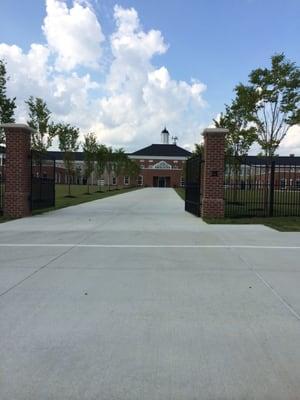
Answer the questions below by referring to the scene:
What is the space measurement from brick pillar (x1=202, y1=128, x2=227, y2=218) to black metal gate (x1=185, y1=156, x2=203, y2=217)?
484 millimetres

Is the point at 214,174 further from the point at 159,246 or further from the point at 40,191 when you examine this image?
the point at 40,191

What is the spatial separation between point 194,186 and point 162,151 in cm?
9399

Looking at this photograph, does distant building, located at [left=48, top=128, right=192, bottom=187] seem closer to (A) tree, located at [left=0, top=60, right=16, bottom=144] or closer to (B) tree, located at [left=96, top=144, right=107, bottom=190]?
(B) tree, located at [left=96, top=144, right=107, bottom=190]

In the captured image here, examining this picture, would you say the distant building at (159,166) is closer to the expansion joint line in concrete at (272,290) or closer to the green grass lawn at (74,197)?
the green grass lawn at (74,197)

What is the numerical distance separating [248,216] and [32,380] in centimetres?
1307

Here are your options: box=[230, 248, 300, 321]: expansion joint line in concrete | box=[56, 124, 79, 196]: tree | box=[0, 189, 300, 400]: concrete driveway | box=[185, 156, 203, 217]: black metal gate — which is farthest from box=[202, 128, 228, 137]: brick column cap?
box=[56, 124, 79, 196]: tree

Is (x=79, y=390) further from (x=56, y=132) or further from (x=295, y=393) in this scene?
(x=56, y=132)

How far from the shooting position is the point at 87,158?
120ft

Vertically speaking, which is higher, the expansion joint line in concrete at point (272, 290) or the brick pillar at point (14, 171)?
the brick pillar at point (14, 171)

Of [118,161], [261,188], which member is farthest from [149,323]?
[118,161]

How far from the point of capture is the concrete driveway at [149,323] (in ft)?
10.6

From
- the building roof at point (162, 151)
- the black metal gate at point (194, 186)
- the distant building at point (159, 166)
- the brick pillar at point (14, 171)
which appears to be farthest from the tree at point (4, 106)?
the building roof at point (162, 151)

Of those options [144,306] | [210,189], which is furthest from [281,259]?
[210,189]

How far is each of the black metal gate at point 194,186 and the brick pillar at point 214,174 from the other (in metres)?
0.48
